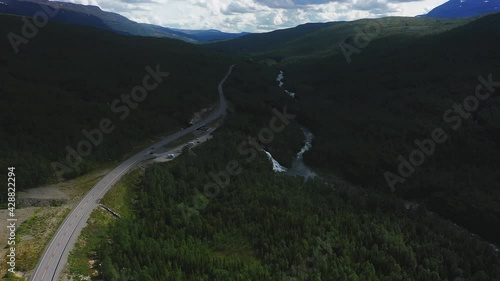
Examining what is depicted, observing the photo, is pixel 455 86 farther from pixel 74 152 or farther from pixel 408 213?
pixel 74 152

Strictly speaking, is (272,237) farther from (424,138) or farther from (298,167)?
(424,138)

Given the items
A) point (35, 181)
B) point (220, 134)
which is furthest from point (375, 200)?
point (35, 181)

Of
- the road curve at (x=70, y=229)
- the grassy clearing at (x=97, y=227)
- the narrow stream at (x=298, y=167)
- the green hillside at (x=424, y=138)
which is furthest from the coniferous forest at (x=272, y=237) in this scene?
the narrow stream at (x=298, y=167)

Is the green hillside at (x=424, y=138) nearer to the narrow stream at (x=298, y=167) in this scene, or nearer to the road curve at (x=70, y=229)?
the narrow stream at (x=298, y=167)

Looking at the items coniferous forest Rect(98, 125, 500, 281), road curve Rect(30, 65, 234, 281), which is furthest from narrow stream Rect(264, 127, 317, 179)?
road curve Rect(30, 65, 234, 281)

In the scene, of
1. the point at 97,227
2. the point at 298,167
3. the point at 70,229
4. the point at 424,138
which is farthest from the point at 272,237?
the point at 424,138

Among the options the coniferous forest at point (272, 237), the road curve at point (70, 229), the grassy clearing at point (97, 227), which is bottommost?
the coniferous forest at point (272, 237)

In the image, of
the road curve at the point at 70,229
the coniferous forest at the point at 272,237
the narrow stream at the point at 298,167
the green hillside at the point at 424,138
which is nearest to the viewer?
the road curve at the point at 70,229

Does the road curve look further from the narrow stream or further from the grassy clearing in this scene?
the narrow stream

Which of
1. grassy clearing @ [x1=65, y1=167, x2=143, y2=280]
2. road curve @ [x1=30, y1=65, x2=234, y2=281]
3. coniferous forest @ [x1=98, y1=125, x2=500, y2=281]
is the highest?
road curve @ [x1=30, y1=65, x2=234, y2=281]

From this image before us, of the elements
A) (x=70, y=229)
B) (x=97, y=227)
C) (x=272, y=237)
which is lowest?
(x=272, y=237)
